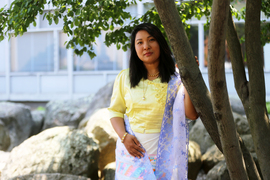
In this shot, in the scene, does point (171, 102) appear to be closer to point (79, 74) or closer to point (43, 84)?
point (79, 74)

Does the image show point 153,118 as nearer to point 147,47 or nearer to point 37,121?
point 147,47

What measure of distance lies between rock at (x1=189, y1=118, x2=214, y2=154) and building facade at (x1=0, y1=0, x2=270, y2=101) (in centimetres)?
492

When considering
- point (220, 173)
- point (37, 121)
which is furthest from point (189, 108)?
point (37, 121)

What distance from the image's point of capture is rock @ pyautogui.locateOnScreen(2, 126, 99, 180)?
3922 millimetres

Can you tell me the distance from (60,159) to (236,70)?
255cm

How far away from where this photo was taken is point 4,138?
25.6 ft

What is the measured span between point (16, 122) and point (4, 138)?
488mm

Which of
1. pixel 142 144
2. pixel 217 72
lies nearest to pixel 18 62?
pixel 142 144

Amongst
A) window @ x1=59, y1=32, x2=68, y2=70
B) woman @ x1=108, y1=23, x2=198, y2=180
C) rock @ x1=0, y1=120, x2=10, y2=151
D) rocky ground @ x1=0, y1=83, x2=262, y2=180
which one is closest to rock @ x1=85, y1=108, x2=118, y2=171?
rocky ground @ x1=0, y1=83, x2=262, y2=180

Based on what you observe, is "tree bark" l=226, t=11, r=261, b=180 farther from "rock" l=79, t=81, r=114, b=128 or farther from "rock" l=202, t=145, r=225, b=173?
"rock" l=79, t=81, r=114, b=128

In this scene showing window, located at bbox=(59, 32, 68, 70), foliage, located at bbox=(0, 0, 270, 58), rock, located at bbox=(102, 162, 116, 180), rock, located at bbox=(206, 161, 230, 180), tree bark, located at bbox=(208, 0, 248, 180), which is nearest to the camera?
tree bark, located at bbox=(208, 0, 248, 180)

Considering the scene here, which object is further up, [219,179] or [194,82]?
[194,82]

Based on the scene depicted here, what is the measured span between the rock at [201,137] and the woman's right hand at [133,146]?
3673 millimetres

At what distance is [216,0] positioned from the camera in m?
1.29
